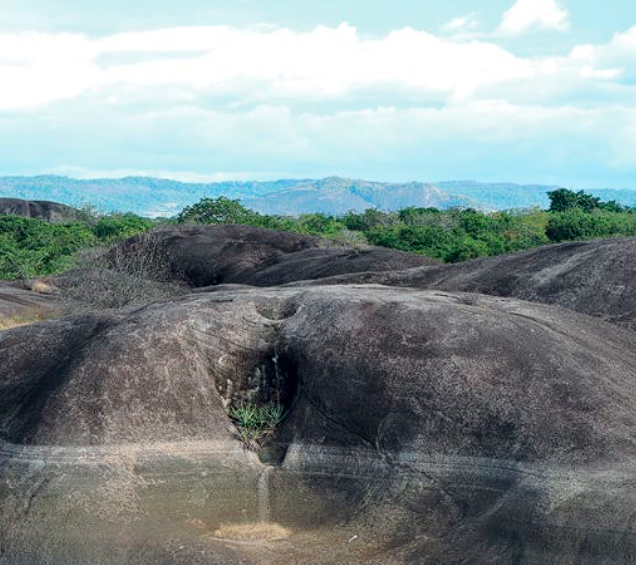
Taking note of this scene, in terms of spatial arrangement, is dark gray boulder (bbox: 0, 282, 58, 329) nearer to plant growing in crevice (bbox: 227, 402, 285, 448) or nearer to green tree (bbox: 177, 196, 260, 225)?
plant growing in crevice (bbox: 227, 402, 285, 448)

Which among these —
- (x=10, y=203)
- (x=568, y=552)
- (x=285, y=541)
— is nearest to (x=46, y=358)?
(x=285, y=541)

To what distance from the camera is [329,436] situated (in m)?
11.4

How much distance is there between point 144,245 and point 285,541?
1173 inches

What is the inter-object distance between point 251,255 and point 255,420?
83.5 feet

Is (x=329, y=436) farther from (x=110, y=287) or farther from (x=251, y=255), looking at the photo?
(x=251, y=255)

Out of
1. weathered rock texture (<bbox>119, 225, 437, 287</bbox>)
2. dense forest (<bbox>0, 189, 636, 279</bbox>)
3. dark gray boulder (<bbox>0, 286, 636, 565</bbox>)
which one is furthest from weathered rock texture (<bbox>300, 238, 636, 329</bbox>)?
dense forest (<bbox>0, 189, 636, 279</bbox>)

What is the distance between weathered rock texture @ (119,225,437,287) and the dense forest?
96.5 inches

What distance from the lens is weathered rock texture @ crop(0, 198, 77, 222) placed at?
296 feet

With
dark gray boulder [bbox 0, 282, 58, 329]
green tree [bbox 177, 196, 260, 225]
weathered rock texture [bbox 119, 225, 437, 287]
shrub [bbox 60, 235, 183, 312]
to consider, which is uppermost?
green tree [bbox 177, 196, 260, 225]

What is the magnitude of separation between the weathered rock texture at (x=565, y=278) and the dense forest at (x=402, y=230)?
60.5 ft

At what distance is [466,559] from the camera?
937 cm

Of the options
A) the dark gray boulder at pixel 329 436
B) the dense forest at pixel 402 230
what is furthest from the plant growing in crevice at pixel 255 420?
the dense forest at pixel 402 230

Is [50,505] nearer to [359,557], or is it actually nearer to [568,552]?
[359,557]

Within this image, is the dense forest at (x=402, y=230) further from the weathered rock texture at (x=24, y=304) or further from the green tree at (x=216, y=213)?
the weathered rock texture at (x=24, y=304)
